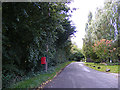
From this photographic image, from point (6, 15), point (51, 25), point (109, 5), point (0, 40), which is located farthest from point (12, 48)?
point (109, 5)

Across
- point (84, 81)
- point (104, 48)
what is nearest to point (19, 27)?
point (84, 81)

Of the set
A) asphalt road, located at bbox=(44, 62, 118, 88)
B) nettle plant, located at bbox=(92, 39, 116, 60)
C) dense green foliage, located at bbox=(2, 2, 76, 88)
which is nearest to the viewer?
dense green foliage, located at bbox=(2, 2, 76, 88)

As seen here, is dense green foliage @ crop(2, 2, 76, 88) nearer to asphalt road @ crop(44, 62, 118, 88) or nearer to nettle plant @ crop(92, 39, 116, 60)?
asphalt road @ crop(44, 62, 118, 88)

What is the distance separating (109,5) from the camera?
963 inches

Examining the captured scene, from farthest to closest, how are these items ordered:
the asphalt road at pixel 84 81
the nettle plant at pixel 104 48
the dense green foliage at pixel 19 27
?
the nettle plant at pixel 104 48, the asphalt road at pixel 84 81, the dense green foliage at pixel 19 27

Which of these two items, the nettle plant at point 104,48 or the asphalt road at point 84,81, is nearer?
the asphalt road at point 84,81

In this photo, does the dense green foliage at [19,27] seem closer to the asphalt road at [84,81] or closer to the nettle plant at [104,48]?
the asphalt road at [84,81]

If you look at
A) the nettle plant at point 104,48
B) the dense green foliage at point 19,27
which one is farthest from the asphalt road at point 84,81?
the nettle plant at point 104,48

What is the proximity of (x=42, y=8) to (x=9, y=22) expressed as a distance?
231 cm

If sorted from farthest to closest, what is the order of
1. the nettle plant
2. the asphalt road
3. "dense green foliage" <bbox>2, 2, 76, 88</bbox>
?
the nettle plant, the asphalt road, "dense green foliage" <bbox>2, 2, 76, 88</bbox>

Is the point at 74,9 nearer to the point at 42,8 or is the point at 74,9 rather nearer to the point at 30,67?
the point at 42,8

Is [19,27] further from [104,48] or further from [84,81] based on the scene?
[104,48]

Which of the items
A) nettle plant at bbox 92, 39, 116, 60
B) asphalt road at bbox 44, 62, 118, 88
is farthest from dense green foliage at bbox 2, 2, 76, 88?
nettle plant at bbox 92, 39, 116, 60

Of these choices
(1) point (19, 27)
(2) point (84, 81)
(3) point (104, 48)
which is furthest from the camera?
(3) point (104, 48)
